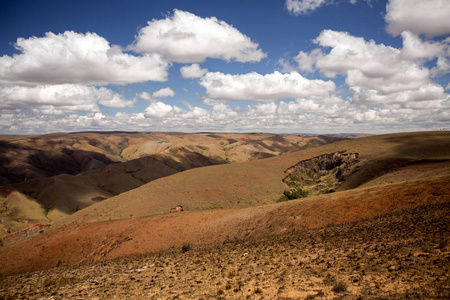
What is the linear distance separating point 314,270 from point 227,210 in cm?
2176

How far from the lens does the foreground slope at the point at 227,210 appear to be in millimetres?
20609

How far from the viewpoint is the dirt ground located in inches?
332

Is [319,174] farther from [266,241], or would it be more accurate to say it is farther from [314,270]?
[314,270]

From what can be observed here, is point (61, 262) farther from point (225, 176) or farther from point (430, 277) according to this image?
point (225, 176)

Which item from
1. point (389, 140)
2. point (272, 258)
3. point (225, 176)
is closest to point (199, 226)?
point (272, 258)

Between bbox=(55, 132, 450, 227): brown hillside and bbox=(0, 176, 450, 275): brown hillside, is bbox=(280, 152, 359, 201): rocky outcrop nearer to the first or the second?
bbox=(55, 132, 450, 227): brown hillside

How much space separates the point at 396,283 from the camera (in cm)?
812

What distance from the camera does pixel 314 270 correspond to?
10672 mm

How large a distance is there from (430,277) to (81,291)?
14.9 meters

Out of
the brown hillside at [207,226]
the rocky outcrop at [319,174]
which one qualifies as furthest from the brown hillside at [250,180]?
the brown hillside at [207,226]

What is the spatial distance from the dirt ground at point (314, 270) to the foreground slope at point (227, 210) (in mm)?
3870

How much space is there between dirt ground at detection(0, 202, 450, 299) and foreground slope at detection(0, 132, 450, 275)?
12.7ft

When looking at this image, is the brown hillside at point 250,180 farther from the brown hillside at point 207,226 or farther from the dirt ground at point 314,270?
the dirt ground at point 314,270

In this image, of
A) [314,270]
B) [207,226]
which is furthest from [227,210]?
[314,270]
